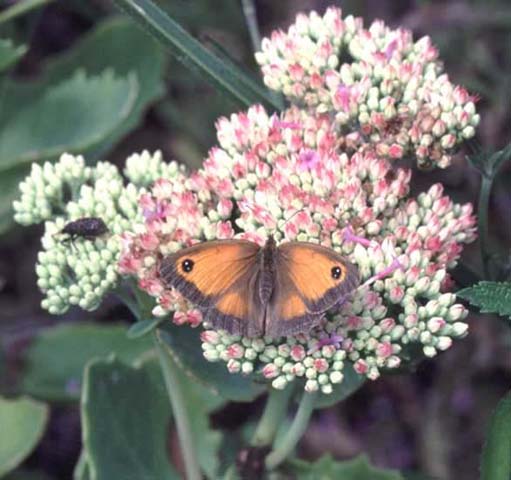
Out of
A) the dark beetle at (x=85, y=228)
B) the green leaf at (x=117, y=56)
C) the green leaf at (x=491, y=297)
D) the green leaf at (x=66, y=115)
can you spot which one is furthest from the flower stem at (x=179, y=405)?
the green leaf at (x=117, y=56)

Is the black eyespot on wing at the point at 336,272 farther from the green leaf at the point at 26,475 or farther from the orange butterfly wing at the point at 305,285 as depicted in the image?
the green leaf at the point at 26,475

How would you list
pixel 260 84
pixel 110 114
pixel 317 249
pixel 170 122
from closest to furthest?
pixel 317 249
pixel 260 84
pixel 110 114
pixel 170 122

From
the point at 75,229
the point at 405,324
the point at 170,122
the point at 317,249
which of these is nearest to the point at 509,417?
the point at 405,324

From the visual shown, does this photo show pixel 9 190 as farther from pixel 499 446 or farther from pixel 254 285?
pixel 499 446

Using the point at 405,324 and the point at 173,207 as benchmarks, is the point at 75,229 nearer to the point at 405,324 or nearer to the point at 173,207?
the point at 173,207

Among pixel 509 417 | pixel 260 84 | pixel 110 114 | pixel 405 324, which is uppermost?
pixel 110 114

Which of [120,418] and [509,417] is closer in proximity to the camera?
[509,417]
